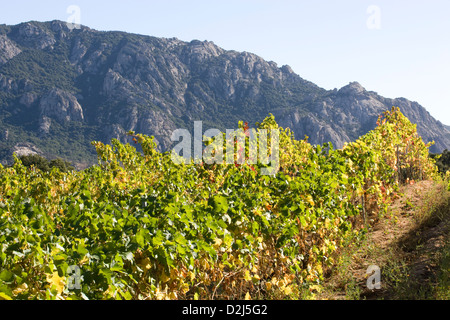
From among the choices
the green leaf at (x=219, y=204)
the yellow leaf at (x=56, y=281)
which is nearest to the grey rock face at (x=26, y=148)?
the green leaf at (x=219, y=204)

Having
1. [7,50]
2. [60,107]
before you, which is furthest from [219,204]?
[7,50]

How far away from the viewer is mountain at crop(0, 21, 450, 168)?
10981cm

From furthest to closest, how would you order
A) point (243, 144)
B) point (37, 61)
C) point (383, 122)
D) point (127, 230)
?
point (37, 61), point (383, 122), point (243, 144), point (127, 230)

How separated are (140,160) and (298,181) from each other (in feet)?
21.7

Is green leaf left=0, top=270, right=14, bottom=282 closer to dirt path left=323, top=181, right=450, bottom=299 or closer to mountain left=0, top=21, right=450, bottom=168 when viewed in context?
dirt path left=323, top=181, right=450, bottom=299

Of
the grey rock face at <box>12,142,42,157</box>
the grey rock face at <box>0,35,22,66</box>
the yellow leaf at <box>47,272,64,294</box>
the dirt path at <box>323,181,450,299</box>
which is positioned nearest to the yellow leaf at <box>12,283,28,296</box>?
the yellow leaf at <box>47,272,64,294</box>

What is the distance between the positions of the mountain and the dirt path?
89.4 m

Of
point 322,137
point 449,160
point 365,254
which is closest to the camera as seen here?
point 365,254

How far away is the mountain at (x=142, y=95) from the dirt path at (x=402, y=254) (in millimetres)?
89441

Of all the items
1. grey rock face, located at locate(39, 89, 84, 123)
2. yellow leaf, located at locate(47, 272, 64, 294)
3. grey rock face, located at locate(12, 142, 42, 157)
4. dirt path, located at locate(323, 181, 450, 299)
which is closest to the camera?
yellow leaf, located at locate(47, 272, 64, 294)

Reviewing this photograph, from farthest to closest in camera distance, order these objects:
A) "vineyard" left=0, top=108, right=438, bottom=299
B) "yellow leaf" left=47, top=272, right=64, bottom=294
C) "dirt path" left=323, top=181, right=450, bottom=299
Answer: "dirt path" left=323, top=181, right=450, bottom=299 → "vineyard" left=0, top=108, right=438, bottom=299 → "yellow leaf" left=47, top=272, right=64, bottom=294
